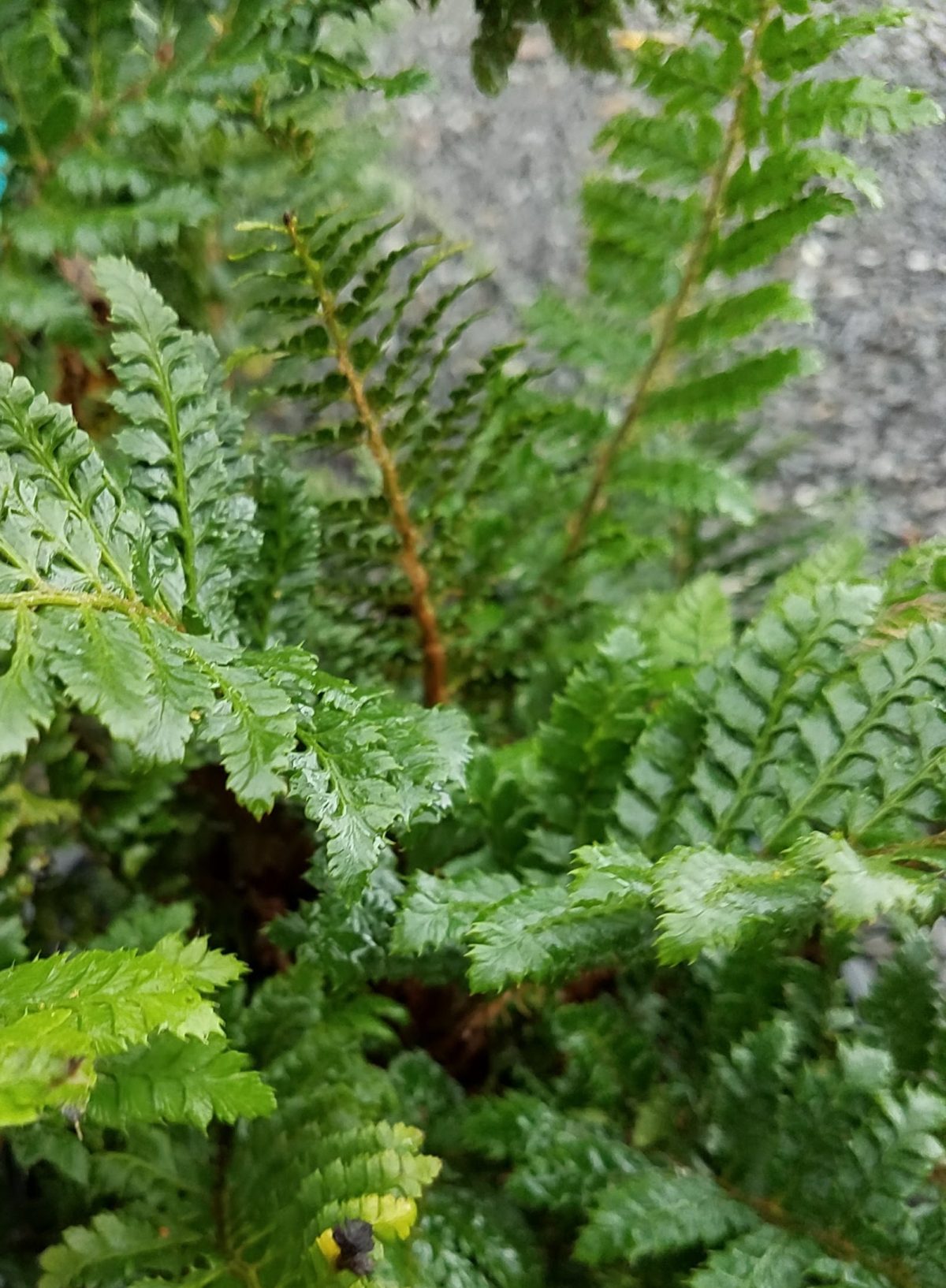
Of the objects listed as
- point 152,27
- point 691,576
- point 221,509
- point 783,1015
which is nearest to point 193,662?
point 221,509

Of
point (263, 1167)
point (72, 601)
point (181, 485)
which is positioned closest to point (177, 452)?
point (181, 485)

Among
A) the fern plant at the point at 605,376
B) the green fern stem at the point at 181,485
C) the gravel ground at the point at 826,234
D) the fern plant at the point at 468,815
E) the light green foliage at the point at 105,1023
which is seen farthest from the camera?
the gravel ground at the point at 826,234

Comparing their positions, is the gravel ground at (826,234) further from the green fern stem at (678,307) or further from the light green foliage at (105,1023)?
the light green foliage at (105,1023)

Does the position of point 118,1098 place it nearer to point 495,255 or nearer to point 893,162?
point 893,162

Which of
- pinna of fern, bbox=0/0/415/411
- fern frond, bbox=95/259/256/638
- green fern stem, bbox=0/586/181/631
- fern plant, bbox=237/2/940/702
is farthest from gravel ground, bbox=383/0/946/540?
green fern stem, bbox=0/586/181/631

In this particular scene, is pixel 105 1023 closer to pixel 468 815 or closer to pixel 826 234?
pixel 468 815

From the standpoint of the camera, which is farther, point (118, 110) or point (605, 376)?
point (605, 376)

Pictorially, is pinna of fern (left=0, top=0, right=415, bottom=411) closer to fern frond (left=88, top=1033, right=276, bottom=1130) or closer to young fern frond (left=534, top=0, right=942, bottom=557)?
young fern frond (left=534, top=0, right=942, bottom=557)

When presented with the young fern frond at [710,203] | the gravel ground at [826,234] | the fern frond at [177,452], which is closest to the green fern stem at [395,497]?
the fern frond at [177,452]
